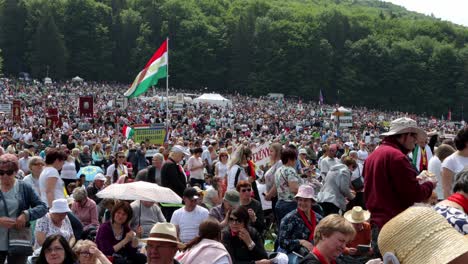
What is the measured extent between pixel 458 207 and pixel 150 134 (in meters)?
16.7

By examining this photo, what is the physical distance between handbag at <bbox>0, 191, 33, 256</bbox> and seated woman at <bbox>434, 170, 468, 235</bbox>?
12.7ft

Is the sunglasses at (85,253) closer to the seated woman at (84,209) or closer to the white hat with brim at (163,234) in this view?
the white hat with brim at (163,234)

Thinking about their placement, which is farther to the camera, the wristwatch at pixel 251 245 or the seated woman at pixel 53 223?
the seated woman at pixel 53 223

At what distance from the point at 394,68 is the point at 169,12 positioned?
102 ft

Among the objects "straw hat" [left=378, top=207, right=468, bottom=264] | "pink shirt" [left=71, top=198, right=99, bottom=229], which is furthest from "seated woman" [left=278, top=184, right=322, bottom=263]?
"straw hat" [left=378, top=207, right=468, bottom=264]

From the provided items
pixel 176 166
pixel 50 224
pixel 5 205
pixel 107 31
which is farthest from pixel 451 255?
pixel 107 31

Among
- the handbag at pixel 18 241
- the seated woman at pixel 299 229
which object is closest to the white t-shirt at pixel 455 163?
the seated woman at pixel 299 229

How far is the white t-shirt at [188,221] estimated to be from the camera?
8.77m

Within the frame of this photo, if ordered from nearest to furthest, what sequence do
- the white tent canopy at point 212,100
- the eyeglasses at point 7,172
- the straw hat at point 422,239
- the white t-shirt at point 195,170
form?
1. the straw hat at point 422,239
2. the eyeglasses at point 7,172
3. the white t-shirt at point 195,170
4. the white tent canopy at point 212,100

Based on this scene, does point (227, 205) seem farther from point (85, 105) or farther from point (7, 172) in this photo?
point (85, 105)

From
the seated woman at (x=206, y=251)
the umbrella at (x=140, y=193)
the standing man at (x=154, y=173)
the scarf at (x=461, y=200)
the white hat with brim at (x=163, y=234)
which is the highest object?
the scarf at (x=461, y=200)

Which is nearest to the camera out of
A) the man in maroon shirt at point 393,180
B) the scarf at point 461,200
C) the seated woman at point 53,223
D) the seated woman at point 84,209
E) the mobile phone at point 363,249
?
the scarf at point 461,200

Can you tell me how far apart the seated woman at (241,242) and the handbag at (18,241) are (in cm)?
172

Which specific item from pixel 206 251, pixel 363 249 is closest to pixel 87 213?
pixel 363 249
